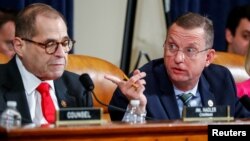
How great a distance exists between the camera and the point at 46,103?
9.71 ft

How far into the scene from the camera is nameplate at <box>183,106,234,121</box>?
2.63 metres

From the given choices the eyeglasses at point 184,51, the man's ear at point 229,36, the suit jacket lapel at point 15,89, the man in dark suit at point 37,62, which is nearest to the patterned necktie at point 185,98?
the eyeglasses at point 184,51

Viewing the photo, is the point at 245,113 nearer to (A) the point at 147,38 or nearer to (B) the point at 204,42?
(B) the point at 204,42

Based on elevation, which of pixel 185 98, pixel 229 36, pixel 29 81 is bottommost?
pixel 185 98

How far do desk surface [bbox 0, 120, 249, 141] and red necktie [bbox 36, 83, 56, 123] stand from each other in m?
0.53

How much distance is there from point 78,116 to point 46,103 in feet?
1.92

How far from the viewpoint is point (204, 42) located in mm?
3404

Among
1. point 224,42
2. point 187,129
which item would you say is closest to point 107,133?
point 187,129

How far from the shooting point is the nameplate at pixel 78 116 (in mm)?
2377

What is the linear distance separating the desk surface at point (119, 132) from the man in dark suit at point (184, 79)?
0.63 m

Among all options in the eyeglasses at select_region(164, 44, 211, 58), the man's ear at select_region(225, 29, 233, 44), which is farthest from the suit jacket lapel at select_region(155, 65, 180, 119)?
the man's ear at select_region(225, 29, 233, 44)

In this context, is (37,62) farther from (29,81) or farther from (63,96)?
(63,96)

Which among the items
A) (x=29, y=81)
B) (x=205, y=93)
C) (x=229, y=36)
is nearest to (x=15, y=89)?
(x=29, y=81)

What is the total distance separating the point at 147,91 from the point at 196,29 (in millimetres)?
420
